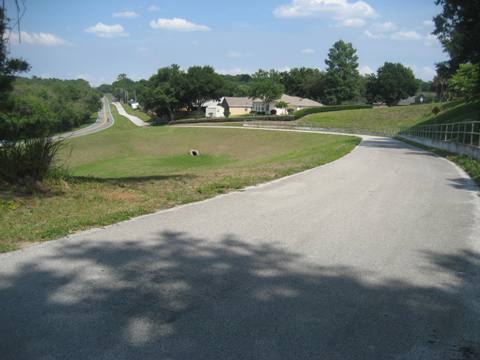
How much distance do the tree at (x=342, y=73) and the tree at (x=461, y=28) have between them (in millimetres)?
83157

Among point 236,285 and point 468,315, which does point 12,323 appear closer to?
point 236,285

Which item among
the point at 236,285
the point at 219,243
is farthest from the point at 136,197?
the point at 236,285

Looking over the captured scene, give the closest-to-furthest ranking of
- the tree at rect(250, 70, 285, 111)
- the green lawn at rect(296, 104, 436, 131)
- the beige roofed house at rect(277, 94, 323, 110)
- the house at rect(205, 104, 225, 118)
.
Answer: the green lawn at rect(296, 104, 436, 131) → the tree at rect(250, 70, 285, 111) → the beige roofed house at rect(277, 94, 323, 110) → the house at rect(205, 104, 225, 118)

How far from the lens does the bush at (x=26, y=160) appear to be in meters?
8.73

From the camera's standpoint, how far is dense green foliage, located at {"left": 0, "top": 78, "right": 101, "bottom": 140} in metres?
17.9

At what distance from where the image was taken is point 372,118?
74.8m

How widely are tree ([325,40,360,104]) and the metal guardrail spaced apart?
89235 millimetres

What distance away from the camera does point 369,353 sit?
334cm

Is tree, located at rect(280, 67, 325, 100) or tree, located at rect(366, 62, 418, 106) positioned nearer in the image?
tree, located at rect(366, 62, 418, 106)

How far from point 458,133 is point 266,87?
265 feet

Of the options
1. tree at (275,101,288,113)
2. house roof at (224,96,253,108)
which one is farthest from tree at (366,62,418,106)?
house roof at (224,96,253,108)

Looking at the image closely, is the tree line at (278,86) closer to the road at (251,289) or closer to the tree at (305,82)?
the tree at (305,82)

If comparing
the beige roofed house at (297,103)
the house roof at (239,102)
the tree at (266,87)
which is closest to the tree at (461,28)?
the tree at (266,87)

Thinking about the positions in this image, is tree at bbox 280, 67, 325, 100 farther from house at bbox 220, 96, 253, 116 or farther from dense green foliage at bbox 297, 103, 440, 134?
dense green foliage at bbox 297, 103, 440, 134
